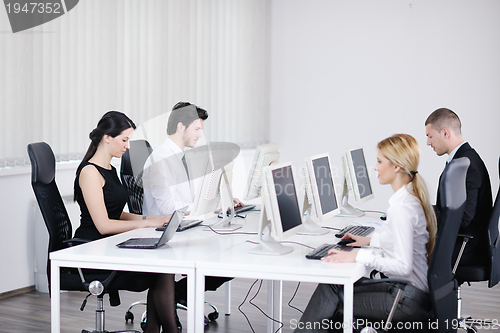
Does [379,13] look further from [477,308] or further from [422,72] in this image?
[477,308]

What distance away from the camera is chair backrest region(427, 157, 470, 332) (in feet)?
7.43

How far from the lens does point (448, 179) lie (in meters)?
2.30

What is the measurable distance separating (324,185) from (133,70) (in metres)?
2.76

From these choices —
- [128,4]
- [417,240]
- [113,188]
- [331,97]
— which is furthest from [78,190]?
[331,97]

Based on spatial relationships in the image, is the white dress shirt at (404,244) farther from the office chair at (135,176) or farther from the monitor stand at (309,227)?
the office chair at (135,176)

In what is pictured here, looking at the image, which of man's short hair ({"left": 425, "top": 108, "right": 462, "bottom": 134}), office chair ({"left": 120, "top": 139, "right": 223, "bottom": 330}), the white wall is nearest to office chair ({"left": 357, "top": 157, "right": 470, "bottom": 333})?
man's short hair ({"left": 425, "top": 108, "right": 462, "bottom": 134})

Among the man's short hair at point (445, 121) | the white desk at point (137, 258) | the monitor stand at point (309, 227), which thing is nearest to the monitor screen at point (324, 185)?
the monitor stand at point (309, 227)

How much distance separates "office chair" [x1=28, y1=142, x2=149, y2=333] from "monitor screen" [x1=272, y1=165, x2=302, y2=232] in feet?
2.77

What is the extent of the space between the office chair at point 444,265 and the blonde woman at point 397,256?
4 centimetres

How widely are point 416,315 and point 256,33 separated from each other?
17.4 feet

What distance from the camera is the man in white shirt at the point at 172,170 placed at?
3.65 metres

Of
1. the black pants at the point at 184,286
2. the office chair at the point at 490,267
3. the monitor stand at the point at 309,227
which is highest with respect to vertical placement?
the monitor stand at the point at 309,227

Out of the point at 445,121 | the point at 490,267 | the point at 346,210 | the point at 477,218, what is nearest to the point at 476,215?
the point at 477,218

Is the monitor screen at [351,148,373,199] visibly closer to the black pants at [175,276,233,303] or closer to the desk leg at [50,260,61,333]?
the black pants at [175,276,233,303]
